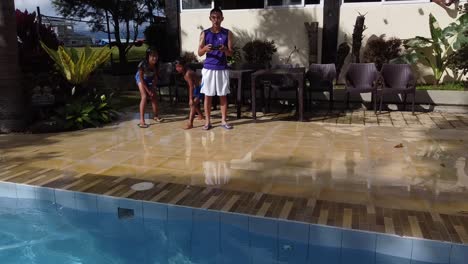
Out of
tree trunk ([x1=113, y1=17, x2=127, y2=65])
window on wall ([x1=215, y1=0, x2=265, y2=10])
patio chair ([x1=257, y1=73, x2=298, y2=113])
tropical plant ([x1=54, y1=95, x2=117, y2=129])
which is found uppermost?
window on wall ([x1=215, y1=0, x2=265, y2=10])

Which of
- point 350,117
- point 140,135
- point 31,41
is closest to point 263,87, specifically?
point 350,117

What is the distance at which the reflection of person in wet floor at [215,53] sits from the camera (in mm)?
5941

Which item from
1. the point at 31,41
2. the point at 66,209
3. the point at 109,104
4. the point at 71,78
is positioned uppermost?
the point at 31,41

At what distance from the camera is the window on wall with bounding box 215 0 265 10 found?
1093 cm

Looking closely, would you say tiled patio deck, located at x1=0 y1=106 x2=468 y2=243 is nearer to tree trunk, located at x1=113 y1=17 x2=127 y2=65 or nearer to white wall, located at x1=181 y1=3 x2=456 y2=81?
white wall, located at x1=181 y1=3 x2=456 y2=81

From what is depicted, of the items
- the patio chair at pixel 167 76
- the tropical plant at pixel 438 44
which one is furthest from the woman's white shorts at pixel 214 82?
the tropical plant at pixel 438 44

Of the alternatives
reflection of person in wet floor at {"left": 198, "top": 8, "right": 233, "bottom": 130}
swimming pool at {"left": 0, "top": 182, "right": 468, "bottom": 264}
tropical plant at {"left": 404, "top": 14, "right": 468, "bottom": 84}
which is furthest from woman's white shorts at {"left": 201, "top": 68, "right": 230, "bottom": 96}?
tropical plant at {"left": 404, "top": 14, "right": 468, "bottom": 84}

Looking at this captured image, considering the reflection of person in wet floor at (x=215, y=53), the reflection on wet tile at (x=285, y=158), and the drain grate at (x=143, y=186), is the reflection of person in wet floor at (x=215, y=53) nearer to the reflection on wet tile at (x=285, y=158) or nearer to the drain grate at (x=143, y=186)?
the reflection on wet tile at (x=285, y=158)

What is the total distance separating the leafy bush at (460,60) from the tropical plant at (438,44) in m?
0.10

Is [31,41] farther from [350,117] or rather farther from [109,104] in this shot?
[350,117]

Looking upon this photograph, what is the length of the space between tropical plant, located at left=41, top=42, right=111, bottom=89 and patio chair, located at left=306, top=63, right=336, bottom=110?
3.83 metres

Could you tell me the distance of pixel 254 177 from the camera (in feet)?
14.2

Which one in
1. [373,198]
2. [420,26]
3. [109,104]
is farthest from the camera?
[420,26]

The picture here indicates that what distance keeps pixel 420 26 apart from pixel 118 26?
9.59 meters
